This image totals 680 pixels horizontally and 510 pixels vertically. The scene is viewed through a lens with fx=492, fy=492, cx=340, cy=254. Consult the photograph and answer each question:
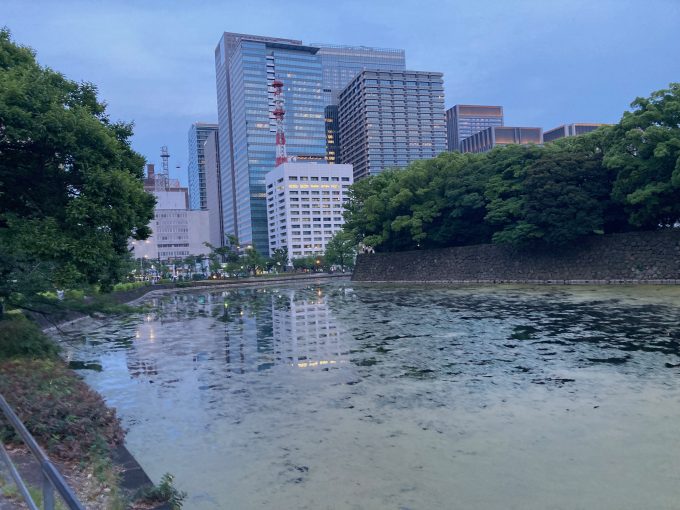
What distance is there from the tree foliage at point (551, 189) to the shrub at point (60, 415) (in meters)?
34.2

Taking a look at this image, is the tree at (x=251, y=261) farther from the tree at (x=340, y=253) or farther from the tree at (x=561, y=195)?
the tree at (x=561, y=195)

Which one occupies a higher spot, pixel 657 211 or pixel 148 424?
pixel 657 211

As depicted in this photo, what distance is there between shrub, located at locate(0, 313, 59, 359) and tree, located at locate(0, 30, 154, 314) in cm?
87

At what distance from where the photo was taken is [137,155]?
1884cm

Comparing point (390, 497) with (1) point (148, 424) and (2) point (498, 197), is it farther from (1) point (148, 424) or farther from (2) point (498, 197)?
(2) point (498, 197)

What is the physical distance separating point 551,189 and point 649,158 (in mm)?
6918

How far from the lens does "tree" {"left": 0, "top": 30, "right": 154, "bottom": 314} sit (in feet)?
38.8

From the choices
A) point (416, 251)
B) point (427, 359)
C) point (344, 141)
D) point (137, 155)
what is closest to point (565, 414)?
point (427, 359)

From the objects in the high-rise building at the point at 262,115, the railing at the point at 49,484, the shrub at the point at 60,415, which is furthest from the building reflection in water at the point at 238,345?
the high-rise building at the point at 262,115

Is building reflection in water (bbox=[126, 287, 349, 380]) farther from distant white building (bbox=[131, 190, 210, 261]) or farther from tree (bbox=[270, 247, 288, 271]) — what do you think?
distant white building (bbox=[131, 190, 210, 261])

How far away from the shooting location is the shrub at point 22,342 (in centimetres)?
1195

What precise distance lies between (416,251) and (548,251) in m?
18.0

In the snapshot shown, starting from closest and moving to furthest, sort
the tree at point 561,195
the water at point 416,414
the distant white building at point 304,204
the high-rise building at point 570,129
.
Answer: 1. the water at point 416,414
2. the tree at point 561,195
3. the distant white building at point 304,204
4. the high-rise building at point 570,129

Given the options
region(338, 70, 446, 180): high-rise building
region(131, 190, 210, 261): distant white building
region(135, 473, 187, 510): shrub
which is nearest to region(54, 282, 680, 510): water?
region(135, 473, 187, 510): shrub
